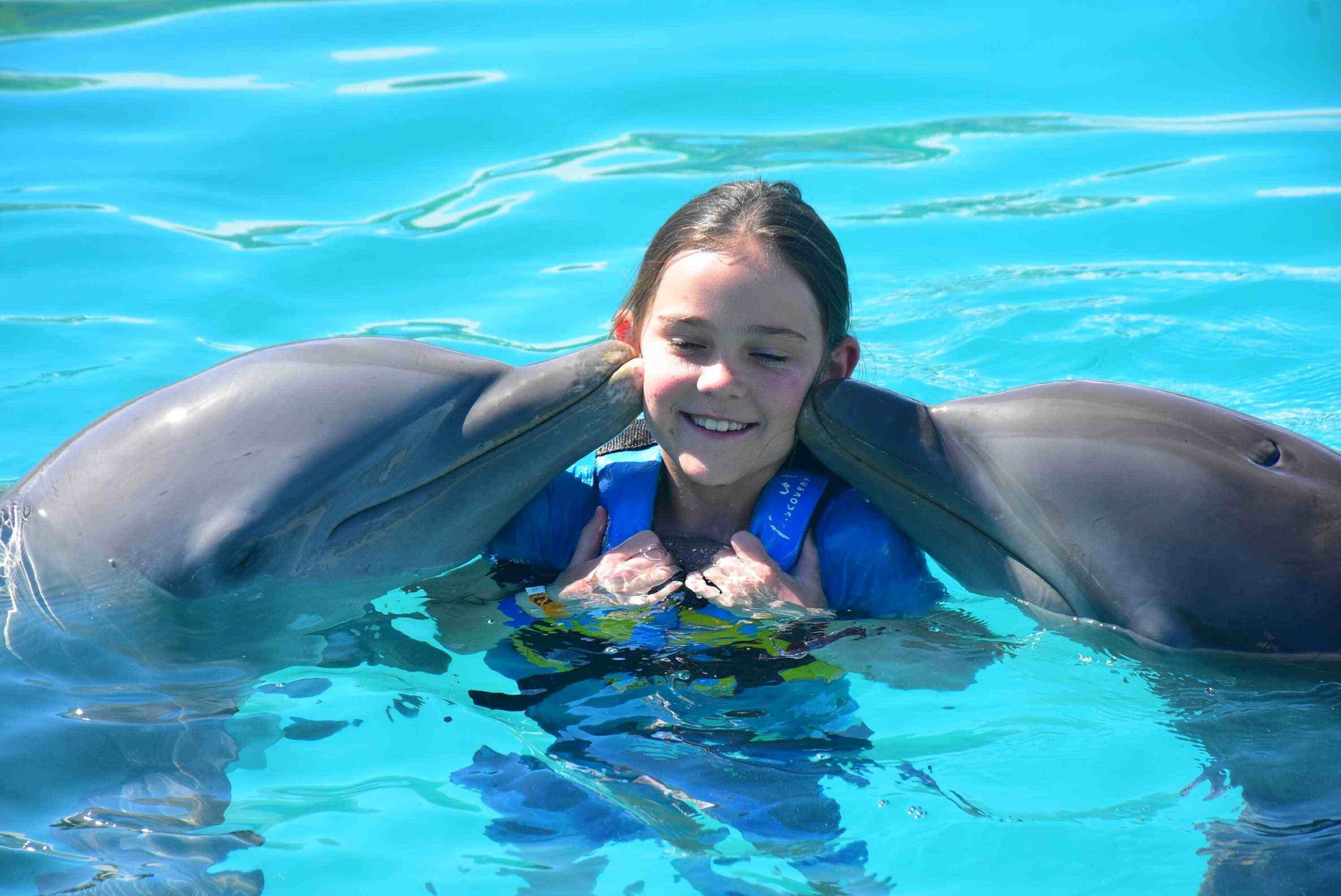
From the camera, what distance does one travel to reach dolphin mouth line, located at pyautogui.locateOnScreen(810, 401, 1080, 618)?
4516 millimetres

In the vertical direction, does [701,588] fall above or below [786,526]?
below

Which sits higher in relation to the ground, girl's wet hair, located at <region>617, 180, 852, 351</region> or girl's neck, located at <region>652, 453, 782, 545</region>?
girl's wet hair, located at <region>617, 180, 852, 351</region>

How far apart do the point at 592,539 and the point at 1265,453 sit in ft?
6.68

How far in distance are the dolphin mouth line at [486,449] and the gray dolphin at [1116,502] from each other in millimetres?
686

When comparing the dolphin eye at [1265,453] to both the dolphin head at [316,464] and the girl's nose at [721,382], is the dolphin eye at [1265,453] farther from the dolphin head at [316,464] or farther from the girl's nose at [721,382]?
the dolphin head at [316,464]

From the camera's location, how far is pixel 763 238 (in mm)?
4605

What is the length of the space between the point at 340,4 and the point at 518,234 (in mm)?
4030

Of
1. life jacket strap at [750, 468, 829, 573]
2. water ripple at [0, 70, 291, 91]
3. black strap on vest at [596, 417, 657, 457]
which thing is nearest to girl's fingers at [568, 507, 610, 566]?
black strap on vest at [596, 417, 657, 457]

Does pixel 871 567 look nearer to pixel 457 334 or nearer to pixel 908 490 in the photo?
pixel 908 490

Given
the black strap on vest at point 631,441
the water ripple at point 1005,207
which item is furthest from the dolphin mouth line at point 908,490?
the water ripple at point 1005,207

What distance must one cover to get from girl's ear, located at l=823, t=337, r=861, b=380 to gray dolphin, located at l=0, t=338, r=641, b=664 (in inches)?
25.1

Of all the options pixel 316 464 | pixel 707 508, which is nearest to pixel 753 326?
pixel 707 508

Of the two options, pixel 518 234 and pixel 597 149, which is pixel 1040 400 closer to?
pixel 518 234

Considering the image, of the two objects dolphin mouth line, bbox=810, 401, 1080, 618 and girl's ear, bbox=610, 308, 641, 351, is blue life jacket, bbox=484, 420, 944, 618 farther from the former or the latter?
girl's ear, bbox=610, 308, 641, 351
